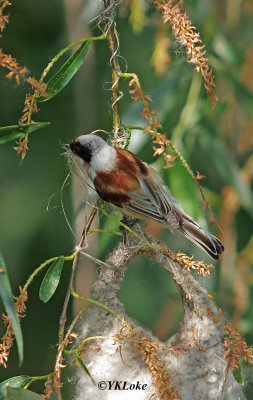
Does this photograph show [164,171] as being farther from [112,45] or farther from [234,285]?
[234,285]

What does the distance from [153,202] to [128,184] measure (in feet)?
0.31

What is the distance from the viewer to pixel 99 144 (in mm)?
1824

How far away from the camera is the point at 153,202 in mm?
1957

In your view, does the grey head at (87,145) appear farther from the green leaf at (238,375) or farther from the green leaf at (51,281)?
the green leaf at (238,375)

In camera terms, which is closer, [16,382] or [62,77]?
[62,77]

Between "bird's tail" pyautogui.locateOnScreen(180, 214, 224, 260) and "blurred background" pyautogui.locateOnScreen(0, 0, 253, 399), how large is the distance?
0.87ft

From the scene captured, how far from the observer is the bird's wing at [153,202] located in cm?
193

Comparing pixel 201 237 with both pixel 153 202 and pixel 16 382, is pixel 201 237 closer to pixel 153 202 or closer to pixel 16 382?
pixel 153 202

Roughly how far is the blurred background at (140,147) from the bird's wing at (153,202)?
28 centimetres

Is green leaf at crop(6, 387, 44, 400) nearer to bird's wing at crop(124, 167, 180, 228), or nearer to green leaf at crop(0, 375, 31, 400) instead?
green leaf at crop(0, 375, 31, 400)

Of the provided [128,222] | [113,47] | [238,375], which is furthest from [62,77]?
[238,375]

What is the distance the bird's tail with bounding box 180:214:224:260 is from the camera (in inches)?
80.4

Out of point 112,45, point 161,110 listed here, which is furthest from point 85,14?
point 112,45

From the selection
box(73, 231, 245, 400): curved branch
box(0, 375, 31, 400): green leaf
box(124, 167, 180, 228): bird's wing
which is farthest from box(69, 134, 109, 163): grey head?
box(0, 375, 31, 400): green leaf
